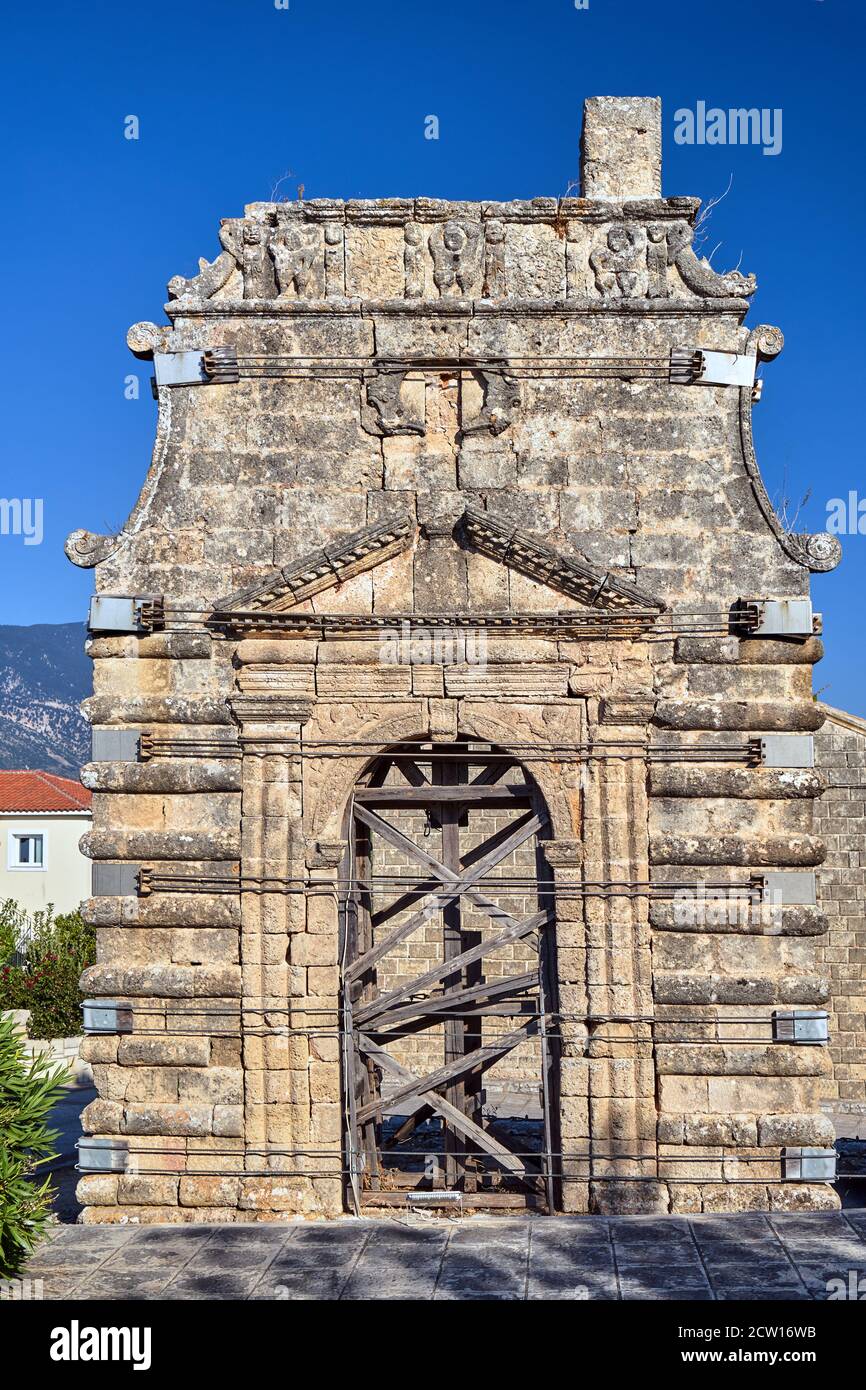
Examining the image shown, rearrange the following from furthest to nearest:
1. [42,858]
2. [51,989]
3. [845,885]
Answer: [42,858] < [51,989] < [845,885]

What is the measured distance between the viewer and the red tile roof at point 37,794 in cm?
3306

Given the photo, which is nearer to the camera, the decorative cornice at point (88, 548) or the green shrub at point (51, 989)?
the decorative cornice at point (88, 548)

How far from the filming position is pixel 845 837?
1819 centimetres

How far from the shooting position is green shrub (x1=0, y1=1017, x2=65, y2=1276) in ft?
27.2

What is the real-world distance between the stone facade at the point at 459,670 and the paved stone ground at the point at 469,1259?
0.47 metres

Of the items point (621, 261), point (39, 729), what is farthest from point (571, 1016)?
point (39, 729)

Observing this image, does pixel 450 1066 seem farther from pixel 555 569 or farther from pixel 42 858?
pixel 42 858

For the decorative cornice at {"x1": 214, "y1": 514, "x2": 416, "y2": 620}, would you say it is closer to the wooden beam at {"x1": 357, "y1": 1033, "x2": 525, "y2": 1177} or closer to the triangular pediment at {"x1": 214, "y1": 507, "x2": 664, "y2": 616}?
the triangular pediment at {"x1": 214, "y1": 507, "x2": 664, "y2": 616}

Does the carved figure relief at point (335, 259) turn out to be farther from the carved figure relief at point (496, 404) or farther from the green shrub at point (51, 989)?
the green shrub at point (51, 989)

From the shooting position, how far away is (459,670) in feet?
33.0

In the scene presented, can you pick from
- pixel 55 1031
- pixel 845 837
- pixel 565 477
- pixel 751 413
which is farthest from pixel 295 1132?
pixel 55 1031

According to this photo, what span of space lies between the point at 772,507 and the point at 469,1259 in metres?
5.25

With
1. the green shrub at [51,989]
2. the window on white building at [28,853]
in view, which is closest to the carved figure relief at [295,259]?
the green shrub at [51,989]
